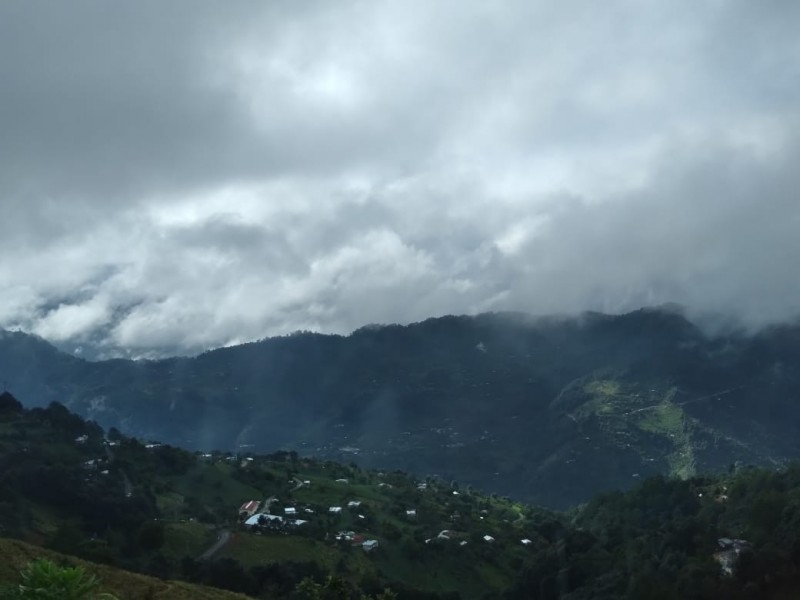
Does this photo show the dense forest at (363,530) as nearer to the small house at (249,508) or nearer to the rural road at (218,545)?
the rural road at (218,545)

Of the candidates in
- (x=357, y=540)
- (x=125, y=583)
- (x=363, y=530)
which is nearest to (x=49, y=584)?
(x=125, y=583)

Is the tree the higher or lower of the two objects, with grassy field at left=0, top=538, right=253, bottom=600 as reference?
higher

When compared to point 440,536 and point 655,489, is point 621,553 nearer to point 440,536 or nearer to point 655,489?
point 440,536

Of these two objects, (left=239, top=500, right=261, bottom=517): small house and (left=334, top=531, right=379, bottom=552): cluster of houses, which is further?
(left=239, top=500, right=261, bottom=517): small house

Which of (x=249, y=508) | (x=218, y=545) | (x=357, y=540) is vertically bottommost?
(x=357, y=540)

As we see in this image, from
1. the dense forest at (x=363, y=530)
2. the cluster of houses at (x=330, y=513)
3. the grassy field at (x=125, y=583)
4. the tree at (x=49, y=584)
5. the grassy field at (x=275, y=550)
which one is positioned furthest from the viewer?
the cluster of houses at (x=330, y=513)

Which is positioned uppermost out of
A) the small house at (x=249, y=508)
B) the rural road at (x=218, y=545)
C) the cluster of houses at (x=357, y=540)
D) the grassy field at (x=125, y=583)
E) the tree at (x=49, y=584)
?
the tree at (x=49, y=584)

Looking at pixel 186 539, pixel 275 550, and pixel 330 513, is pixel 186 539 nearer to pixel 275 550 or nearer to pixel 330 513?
pixel 275 550

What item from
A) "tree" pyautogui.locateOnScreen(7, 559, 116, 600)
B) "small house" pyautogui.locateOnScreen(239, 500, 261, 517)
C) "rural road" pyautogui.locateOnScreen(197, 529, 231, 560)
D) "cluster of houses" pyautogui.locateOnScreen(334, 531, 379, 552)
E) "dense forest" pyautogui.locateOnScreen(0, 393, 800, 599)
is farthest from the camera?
"small house" pyautogui.locateOnScreen(239, 500, 261, 517)

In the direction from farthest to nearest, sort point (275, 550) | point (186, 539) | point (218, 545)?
point (275, 550)
point (218, 545)
point (186, 539)

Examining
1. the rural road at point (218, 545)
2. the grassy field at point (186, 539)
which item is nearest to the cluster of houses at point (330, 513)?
the rural road at point (218, 545)

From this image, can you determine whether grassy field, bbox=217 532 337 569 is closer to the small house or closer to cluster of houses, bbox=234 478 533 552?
cluster of houses, bbox=234 478 533 552

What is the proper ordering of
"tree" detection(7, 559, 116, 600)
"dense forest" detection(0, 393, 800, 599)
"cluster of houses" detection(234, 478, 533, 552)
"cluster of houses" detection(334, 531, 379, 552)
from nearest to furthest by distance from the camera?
"tree" detection(7, 559, 116, 600) < "dense forest" detection(0, 393, 800, 599) < "cluster of houses" detection(334, 531, 379, 552) < "cluster of houses" detection(234, 478, 533, 552)

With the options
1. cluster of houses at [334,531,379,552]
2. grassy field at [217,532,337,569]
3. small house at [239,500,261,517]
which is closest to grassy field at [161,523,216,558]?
grassy field at [217,532,337,569]
